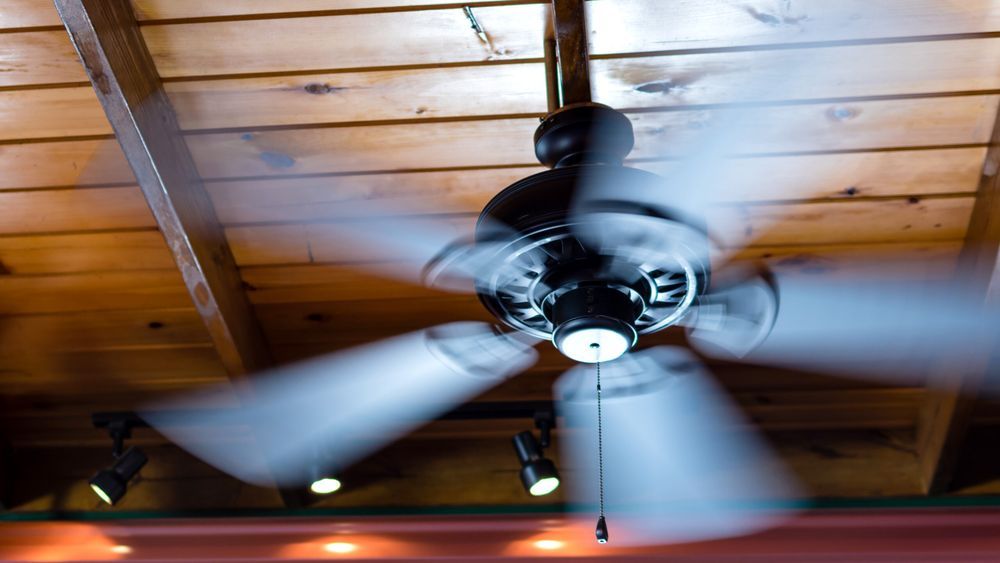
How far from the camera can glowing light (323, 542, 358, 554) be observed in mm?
2377

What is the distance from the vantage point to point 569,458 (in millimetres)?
2654

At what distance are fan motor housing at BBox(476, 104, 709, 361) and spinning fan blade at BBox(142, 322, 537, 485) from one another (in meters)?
0.79

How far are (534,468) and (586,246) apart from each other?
4.00ft

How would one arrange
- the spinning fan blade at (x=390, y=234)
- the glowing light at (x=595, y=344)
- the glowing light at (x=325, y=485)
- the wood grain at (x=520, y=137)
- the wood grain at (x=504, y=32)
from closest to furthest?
the glowing light at (x=595, y=344) < the wood grain at (x=504, y=32) < the wood grain at (x=520, y=137) < the spinning fan blade at (x=390, y=234) < the glowing light at (x=325, y=485)

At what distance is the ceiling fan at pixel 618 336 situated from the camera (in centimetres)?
121

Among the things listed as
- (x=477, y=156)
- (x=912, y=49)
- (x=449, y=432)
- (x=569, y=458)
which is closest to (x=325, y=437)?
(x=449, y=432)

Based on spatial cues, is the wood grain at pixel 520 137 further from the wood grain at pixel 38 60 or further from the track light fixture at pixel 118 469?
the track light fixture at pixel 118 469

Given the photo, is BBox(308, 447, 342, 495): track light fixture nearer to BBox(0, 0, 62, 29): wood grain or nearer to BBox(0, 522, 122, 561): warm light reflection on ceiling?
BBox(0, 522, 122, 561): warm light reflection on ceiling

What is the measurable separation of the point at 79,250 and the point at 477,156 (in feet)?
3.77

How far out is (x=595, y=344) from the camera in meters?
1.35

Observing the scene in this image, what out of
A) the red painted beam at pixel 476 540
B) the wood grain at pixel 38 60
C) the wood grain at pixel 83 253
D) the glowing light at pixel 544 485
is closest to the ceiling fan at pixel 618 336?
the red painted beam at pixel 476 540

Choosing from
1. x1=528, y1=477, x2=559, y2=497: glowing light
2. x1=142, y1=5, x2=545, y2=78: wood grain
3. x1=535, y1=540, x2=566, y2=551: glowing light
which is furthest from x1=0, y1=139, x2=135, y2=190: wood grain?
x1=535, y1=540, x2=566, y2=551: glowing light

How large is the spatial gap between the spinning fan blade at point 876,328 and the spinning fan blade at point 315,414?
864mm

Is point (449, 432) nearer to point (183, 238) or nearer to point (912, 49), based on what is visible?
point (183, 238)
